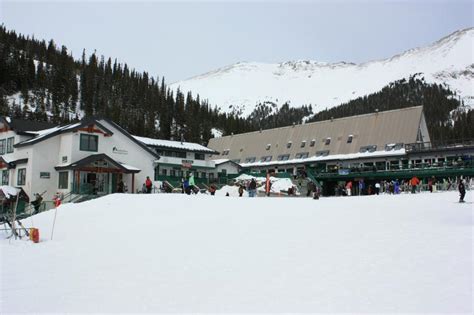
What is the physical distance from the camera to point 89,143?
124 feet

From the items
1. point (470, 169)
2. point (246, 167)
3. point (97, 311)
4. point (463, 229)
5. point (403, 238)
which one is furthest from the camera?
point (246, 167)

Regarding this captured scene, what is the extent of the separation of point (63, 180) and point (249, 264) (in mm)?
28816

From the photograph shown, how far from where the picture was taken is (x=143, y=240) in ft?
49.1

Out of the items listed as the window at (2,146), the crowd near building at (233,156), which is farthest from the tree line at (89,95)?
the window at (2,146)

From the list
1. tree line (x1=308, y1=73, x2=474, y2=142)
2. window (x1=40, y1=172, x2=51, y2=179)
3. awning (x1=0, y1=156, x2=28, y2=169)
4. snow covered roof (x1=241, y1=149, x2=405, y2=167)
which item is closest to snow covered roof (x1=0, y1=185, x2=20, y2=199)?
window (x1=40, y1=172, x2=51, y2=179)

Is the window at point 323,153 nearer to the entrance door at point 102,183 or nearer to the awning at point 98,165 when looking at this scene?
the awning at point 98,165

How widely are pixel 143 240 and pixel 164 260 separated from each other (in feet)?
10.9

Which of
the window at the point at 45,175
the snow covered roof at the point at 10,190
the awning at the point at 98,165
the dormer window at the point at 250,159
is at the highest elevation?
the dormer window at the point at 250,159

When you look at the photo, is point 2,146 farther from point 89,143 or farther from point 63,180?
point 89,143

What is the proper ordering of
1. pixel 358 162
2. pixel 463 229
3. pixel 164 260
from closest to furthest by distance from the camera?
pixel 164 260
pixel 463 229
pixel 358 162

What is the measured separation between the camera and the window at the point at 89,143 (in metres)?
37.3

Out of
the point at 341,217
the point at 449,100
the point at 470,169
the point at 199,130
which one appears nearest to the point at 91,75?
the point at 199,130

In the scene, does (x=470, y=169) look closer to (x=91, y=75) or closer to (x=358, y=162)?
(x=358, y=162)

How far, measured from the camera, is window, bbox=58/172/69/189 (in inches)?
1412
